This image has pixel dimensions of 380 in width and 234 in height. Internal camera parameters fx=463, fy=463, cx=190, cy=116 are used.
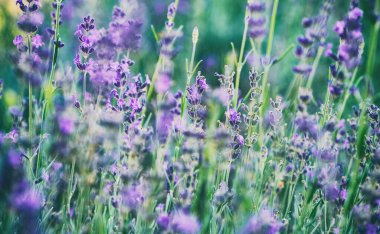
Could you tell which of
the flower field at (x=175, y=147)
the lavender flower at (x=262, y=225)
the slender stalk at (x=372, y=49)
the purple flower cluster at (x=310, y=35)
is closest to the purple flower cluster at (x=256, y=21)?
the flower field at (x=175, y=147)

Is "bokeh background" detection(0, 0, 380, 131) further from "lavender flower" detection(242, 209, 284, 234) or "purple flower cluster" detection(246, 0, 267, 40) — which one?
"lavender flower" detection(242, 209, 284, 234)

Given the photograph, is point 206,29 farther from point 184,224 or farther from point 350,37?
point 184,224

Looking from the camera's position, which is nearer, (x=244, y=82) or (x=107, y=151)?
(x=107, y=151)

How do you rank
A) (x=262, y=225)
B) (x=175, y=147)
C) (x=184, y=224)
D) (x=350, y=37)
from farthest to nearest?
1. (x=175, y=147)
2. (x=350, y=37)
3. (x=262, y=225)
4. (x=184, y=224)

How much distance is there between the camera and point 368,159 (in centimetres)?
215

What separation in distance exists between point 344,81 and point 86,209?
112cm

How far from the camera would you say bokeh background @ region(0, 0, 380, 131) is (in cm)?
417

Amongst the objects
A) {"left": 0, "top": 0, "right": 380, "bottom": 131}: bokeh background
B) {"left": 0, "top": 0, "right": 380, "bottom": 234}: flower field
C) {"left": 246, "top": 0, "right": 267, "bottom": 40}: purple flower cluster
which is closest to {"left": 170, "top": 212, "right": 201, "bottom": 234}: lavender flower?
{"left": 0, "top": 0, "right": 380, "bottom": 234}: flower field

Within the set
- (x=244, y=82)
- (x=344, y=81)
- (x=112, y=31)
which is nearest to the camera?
A: (x=344, y=81)

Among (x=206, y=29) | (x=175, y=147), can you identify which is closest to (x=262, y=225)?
(x=175, y=147)

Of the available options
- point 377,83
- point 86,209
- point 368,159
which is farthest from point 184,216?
point 377,83

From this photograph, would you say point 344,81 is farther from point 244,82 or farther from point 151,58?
point 151,58

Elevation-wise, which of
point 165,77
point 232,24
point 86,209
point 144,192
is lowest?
point 86,209

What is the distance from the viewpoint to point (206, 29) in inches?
210
